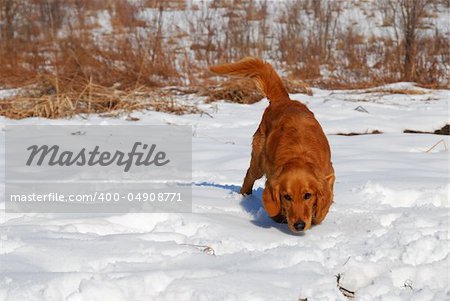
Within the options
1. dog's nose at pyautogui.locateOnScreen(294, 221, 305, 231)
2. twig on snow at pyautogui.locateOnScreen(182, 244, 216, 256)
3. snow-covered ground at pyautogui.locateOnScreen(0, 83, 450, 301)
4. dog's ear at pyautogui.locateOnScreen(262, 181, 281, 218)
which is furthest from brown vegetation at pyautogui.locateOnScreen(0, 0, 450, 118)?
twig on snow at pyautogui.locateOnScreen(182, 244, 216, 256)

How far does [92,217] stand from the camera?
318 cm

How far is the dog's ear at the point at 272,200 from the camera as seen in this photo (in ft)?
10.7

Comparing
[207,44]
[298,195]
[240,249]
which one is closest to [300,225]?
[298,195]

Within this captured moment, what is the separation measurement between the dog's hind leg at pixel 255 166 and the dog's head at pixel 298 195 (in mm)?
523

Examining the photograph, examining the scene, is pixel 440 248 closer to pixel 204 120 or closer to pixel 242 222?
pixel 242 222

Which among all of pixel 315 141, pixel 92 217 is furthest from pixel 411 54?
pixel 92 217

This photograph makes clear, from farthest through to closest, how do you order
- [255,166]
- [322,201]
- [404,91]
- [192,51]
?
[192,51]
[404,91]
[255,166]
[322,201]

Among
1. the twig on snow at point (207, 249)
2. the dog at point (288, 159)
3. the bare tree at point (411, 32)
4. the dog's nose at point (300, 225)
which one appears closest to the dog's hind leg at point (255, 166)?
the dog at point (288, 159)

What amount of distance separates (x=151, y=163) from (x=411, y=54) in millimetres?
7259

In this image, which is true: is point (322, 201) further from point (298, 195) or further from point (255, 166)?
point (255, 166)

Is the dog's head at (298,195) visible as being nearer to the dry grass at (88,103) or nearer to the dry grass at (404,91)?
the dry grass at (88,103)

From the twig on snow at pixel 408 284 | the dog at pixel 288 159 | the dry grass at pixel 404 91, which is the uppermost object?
the dog at pixel 288 159

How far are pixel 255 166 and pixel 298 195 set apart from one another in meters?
0.74

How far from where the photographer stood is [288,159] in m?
3.39
